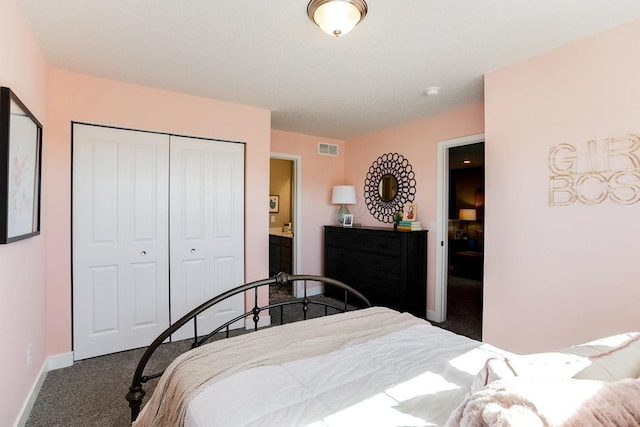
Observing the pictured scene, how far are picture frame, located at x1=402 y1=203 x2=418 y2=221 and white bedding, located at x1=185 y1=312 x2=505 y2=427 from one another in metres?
2.61

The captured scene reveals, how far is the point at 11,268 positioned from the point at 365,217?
387 centimetres

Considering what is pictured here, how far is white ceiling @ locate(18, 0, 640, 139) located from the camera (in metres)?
1.80

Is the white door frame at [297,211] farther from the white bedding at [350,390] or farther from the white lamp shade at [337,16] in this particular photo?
the white bedding at [350,390]

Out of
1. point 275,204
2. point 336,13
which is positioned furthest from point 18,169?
point 275,204

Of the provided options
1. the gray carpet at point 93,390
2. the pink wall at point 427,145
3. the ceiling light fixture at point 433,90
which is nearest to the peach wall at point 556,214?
the ceiling light fixture at point 433,90

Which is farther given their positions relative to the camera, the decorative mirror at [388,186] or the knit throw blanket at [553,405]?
Result: the decorative mirror at [388,186]

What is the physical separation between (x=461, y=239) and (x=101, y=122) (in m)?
6.66

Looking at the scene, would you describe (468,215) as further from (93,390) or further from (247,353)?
(93,390)

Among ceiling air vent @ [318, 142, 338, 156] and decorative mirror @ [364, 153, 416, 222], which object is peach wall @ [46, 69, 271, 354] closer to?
ceiling air vent @ [318, 142, 338, 156]

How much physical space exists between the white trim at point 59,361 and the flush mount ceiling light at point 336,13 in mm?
3196

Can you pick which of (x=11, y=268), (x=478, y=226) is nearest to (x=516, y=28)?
(x=11, y=268)

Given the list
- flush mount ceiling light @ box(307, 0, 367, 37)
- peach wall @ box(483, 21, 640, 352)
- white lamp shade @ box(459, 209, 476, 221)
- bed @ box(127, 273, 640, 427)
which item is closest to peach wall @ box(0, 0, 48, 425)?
bed @ box(127, 273, 640, 427)

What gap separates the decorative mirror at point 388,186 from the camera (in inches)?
164

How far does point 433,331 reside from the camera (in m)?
1.73
